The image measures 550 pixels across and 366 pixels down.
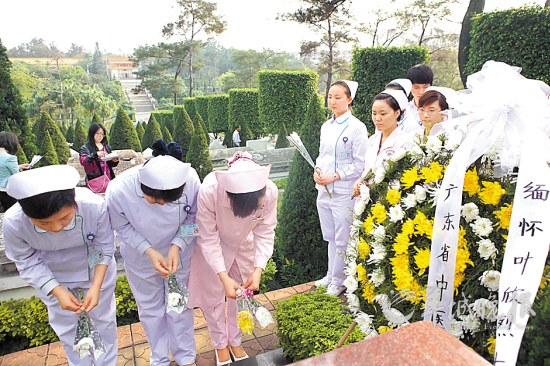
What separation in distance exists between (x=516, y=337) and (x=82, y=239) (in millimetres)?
2000

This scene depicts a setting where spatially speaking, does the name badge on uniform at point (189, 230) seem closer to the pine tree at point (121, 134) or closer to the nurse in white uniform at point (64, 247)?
the nurse in white uniform at point (64, 247)

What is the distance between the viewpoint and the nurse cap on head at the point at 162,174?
6.31 ft

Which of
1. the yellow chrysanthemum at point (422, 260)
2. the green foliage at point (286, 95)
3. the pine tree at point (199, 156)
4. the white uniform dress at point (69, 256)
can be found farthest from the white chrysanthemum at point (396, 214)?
the green foliage at point (286, 95)

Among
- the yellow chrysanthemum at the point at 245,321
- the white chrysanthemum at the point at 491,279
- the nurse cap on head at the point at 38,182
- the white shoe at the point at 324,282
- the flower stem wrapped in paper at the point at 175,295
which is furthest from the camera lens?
the white shoe at the point at 324,282

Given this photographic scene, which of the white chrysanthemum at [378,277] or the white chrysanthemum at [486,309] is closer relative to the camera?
the white chrysanthemum at [486,309]

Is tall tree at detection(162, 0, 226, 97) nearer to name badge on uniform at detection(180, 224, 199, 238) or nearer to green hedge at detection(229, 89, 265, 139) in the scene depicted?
green hedge at detection(229, 89, 265, 139)

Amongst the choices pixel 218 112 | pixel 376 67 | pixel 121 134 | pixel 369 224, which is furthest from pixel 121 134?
pixel 218 112

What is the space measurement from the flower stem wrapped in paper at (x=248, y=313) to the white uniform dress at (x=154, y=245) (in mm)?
489

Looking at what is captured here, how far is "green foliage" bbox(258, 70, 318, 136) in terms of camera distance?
15602mm

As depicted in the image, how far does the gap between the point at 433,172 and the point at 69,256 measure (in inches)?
75.5

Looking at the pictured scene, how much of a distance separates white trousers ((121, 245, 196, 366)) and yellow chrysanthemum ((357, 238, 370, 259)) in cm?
120

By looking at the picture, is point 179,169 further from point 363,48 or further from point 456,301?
point 363,48

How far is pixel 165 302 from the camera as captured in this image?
2.40 m

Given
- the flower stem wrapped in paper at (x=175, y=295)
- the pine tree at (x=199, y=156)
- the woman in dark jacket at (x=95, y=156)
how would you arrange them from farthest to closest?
the pine tree at (x=199, y=156)
the woman in dark jacket at (x=95, y=156)
the flower stem wrapped in paper at (x=175, y=295)
